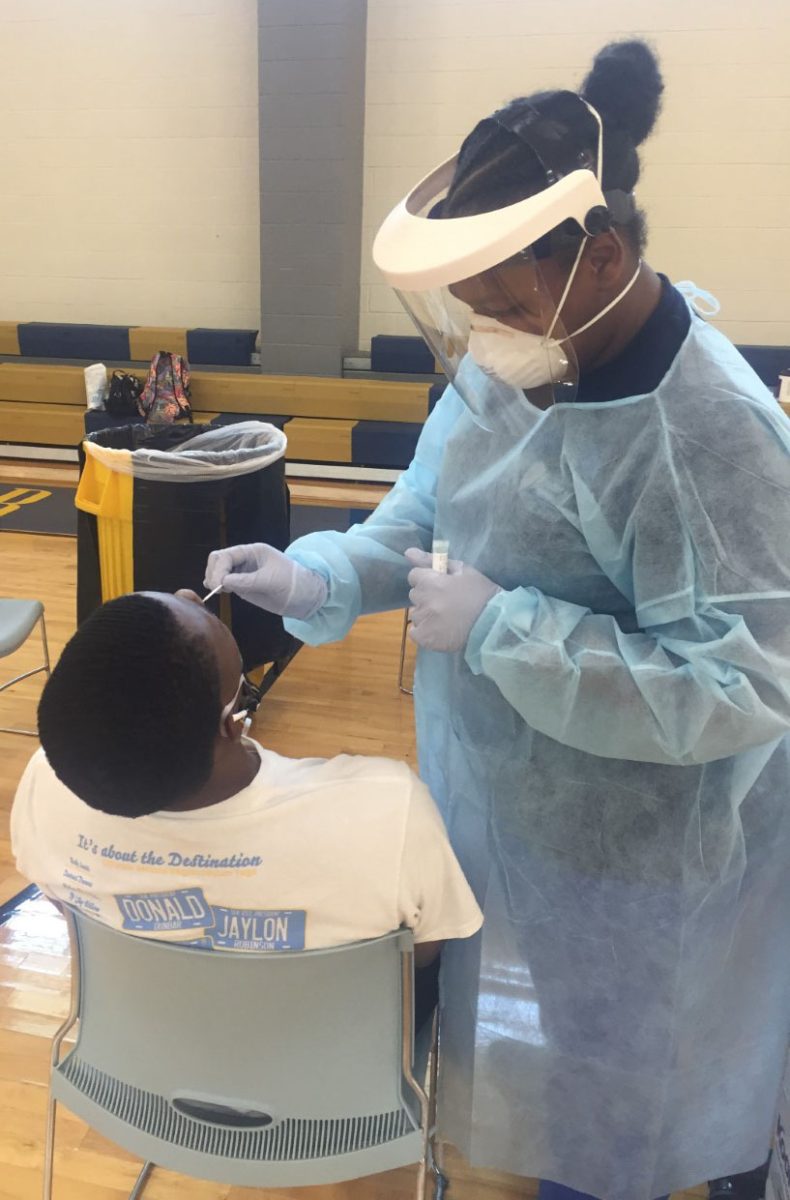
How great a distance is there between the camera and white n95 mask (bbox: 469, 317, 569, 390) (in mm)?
883

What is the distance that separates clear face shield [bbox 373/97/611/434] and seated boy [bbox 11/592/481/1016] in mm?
414

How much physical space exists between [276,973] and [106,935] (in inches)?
6.8

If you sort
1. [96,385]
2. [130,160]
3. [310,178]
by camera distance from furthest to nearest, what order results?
1. [130,160]
2. [96,385]
3. [310,178]

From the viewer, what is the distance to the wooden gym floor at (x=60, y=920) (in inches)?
51.3

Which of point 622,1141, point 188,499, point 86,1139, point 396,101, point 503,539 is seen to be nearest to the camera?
point 503,539

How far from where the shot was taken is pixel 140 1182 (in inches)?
50.7

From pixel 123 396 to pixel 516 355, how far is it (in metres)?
4.53

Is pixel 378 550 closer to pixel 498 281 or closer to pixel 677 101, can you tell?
pixel 498 281

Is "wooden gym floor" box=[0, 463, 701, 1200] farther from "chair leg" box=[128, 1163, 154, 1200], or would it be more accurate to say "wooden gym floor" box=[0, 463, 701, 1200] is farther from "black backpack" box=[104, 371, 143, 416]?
"black backpack" box=[104, 371, 143, 416]

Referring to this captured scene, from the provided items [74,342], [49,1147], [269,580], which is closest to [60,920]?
[49,1147]

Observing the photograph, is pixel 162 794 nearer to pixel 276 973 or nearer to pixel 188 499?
pixel 276 973

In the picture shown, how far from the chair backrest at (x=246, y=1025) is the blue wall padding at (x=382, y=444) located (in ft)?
13.6

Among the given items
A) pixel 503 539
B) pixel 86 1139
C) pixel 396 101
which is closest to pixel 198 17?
pixel 396 101

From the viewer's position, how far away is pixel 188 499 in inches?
89.7
